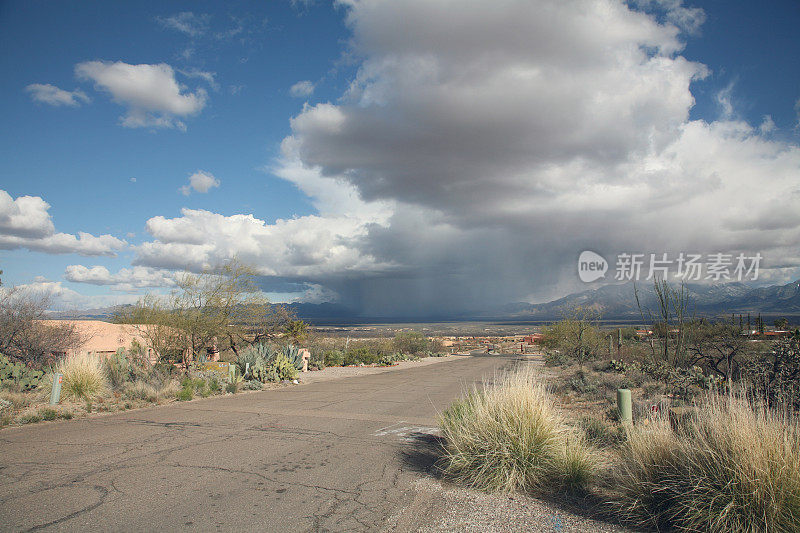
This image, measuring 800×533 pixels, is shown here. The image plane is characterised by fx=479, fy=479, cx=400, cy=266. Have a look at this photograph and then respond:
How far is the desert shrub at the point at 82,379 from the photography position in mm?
13469

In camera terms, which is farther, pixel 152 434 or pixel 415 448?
pixel 152 434

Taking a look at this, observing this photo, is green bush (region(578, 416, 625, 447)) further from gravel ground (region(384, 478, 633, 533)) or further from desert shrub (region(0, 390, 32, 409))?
desert shrub (region(0, 390, 32, 409))

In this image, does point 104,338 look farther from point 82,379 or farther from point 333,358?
point 333,358

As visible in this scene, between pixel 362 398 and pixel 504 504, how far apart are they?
1039 cm

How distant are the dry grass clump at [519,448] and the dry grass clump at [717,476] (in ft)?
2.34

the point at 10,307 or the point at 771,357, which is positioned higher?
the point at 10,307

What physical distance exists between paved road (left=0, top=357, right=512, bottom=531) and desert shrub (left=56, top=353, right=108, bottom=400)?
2290 mm

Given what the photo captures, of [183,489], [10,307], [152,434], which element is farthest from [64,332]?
[183,489]

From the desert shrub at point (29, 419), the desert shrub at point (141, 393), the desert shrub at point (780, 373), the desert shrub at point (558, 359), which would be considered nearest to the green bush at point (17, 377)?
the desert shrub at point (141, 393)

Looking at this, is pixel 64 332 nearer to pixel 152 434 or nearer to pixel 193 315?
pixel 193 315

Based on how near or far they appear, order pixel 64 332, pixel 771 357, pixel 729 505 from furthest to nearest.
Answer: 1. pixel 64 332
2. pixel 771 357
3. pixel 729 505

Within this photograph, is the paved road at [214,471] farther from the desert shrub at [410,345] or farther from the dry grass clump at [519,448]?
the desert shrub at [410,345]

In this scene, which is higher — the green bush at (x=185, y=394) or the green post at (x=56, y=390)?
the green post at (x=56, y=390)

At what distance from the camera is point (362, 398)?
51.9ft
